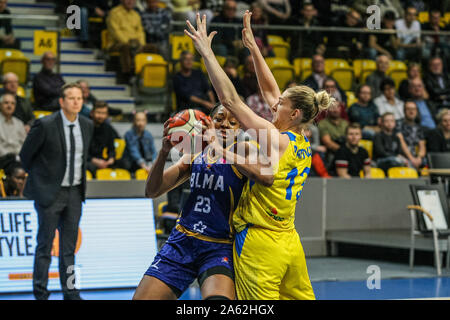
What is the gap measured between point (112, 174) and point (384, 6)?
26.2ft

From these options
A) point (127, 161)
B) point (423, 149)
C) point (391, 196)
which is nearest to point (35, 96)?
point (127, 161)

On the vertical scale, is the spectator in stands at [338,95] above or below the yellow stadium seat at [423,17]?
below

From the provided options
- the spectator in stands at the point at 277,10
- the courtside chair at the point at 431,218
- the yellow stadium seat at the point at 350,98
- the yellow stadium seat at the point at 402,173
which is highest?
the spectator in stands at the point at 277,10

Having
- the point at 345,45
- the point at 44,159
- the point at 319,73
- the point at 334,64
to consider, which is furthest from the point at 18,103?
the point at 345,45

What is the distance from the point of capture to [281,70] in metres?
11.6

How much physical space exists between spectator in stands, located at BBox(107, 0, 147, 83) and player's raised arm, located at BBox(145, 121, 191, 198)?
7.47 meters

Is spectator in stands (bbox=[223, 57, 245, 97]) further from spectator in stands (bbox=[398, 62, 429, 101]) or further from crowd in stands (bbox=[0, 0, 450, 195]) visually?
spectator in stands (bbox=[398, 62, 429, 101])

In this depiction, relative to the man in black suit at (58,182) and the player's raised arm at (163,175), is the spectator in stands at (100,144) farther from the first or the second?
the player's raised arm at (163,175)

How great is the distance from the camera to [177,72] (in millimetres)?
10875

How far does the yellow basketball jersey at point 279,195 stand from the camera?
377 cm

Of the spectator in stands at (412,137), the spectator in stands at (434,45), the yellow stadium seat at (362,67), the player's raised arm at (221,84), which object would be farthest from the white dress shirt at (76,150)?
the spectator in stands at (434,45)

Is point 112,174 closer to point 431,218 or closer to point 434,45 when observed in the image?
point 431,218

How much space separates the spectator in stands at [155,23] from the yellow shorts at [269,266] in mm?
8470
